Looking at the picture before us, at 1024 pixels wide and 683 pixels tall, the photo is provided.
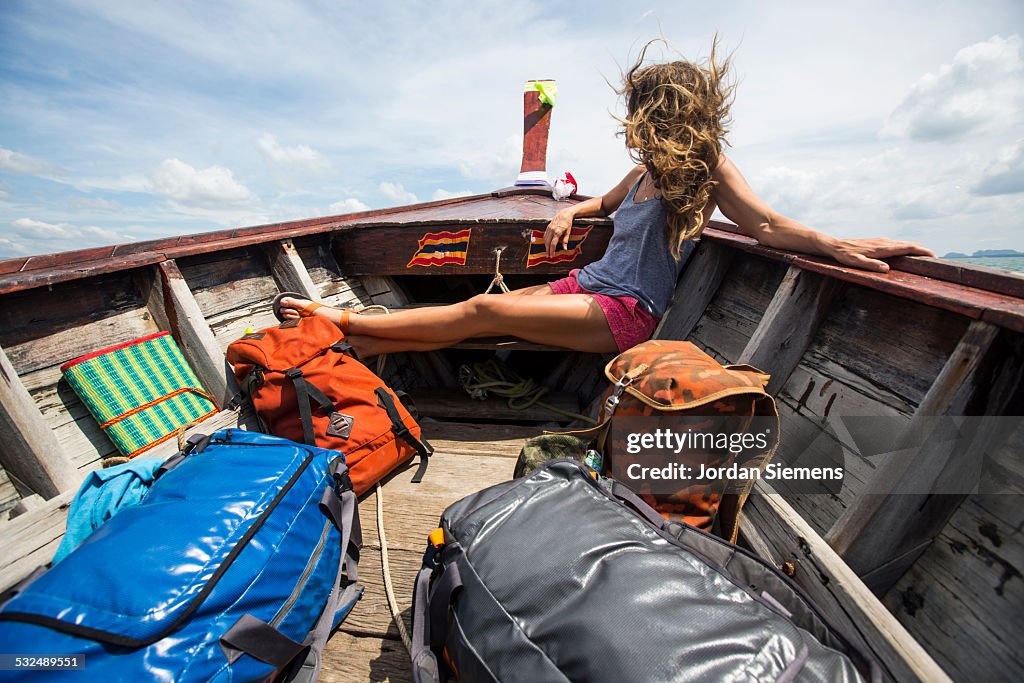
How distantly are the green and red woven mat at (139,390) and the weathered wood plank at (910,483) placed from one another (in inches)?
91.0

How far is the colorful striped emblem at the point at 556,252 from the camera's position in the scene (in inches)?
106

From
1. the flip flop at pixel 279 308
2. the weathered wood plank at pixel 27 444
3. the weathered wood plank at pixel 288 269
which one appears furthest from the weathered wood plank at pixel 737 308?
the weathered wood plank at pixel 27 444

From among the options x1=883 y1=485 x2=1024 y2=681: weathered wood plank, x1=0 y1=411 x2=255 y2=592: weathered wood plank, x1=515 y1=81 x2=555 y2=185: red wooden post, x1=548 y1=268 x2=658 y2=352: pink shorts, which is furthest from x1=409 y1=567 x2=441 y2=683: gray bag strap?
x1=515 y1=81 x2=555 y2=185: red wooden post

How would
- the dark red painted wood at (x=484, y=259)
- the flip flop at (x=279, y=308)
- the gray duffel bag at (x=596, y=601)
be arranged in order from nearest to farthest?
the gray duffel bag at (x=596, y=601) < the dark red painted wood at (x=484, y=259) < the flip flop at (x=279, y=308)

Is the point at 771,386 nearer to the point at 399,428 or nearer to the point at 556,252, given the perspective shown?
the point at 556,252

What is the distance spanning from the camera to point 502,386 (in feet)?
9.46

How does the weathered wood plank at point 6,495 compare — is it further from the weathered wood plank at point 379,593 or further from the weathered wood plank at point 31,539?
the weathered wood plank at point 379,593

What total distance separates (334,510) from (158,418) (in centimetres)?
93

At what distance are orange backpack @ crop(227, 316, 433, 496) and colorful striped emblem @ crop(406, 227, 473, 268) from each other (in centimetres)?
103

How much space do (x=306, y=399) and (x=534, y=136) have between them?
193 inches

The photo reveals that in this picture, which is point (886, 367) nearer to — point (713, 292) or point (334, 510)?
point (713, 292)

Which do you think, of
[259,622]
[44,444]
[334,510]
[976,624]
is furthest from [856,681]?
[44,444]

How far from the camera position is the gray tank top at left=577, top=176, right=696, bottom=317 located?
2.17m

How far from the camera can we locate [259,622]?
0.98 meters
